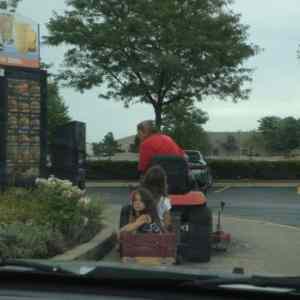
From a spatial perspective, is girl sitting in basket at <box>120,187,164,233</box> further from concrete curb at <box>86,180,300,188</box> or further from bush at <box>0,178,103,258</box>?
concrete curb at <box>86,180,300,188</box>

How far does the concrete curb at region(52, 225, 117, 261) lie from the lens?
7395 millimetres

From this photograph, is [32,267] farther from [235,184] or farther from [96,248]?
[235,184]

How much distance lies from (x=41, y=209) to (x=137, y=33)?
22.1 meters

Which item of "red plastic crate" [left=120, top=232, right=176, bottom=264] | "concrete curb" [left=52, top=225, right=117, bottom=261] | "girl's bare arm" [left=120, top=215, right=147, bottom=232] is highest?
"girl's bare arm" [left=120, top=215, right=147, bottom=232]

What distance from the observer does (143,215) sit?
757 centimetres

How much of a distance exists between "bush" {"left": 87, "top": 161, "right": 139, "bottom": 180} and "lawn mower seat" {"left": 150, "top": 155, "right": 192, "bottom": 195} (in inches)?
1040

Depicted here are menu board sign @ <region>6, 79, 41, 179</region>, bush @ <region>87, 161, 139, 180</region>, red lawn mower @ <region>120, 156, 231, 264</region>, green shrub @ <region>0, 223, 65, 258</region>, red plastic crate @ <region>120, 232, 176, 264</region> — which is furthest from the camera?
bush @ <region>87, 161, 139, 180</region>

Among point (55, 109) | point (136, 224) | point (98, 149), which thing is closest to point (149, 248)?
point (136, 224)

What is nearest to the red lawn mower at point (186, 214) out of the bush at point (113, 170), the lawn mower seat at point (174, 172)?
the lawn mower seat at point (174, 172)

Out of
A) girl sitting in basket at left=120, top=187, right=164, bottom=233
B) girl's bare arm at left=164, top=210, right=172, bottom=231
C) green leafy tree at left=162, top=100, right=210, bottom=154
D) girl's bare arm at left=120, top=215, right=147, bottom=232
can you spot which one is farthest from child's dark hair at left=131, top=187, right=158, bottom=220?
green leafy tree at left=162, top=100, right=210, bottom=154

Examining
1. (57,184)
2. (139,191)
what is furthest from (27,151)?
(139,191)

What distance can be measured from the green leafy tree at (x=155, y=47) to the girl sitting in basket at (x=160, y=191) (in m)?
21.4

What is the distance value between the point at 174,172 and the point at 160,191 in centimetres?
78

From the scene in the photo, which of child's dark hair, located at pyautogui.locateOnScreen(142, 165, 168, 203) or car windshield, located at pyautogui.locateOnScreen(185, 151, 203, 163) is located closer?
child's dark hair, located at pyautogui.locateOnScreen(142, 165, 168, 203)
